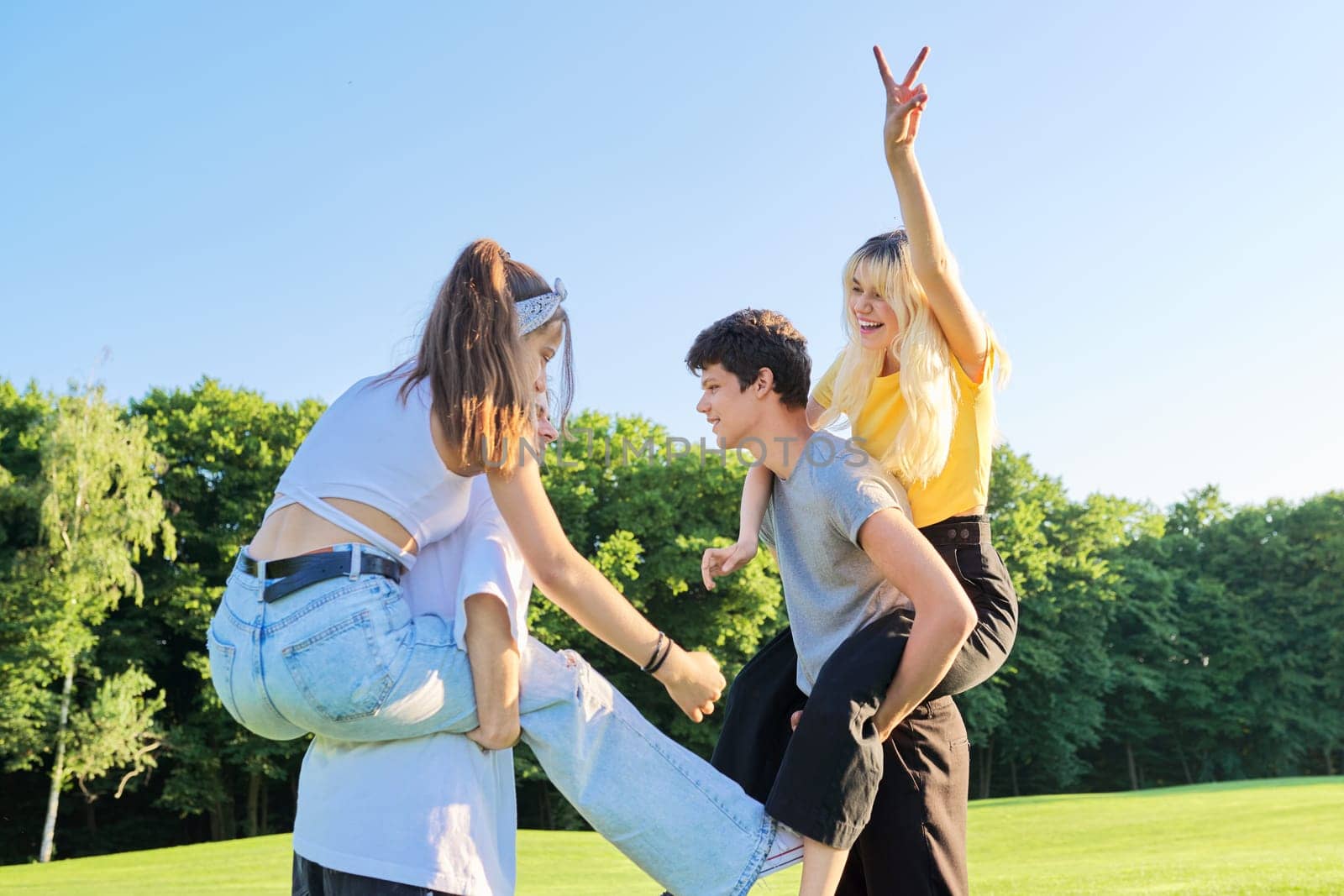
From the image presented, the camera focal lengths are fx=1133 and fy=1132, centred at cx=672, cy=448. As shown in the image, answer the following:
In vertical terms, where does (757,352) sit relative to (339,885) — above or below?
above

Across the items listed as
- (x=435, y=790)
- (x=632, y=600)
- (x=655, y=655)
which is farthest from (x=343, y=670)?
(x=632, y=600)

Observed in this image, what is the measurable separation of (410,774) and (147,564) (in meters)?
31.0

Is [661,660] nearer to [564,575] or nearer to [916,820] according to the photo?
[564,575]

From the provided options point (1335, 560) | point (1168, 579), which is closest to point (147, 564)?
point (1168, 579)

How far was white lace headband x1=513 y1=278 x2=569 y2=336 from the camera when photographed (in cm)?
266

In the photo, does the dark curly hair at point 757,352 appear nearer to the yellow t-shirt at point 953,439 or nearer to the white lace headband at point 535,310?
the yellow t-shirt at point 953,439

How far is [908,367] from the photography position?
3.18m

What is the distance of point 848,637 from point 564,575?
939 millimetres

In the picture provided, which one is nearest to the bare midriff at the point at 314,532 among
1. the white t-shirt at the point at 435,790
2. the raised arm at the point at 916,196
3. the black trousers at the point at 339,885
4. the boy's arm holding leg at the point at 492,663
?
the white t-shirt at the point at 435,790

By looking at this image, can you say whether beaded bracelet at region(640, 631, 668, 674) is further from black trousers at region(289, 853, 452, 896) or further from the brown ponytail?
Answer: black trousers at region(289, 853, 452, 896)

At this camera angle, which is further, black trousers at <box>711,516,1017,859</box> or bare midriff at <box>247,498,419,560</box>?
black trousers at <box>711,516,1017,859</box>

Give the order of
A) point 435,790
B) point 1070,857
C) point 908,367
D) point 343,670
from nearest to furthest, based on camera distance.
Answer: point 343,670
point 435,790
point 908,367
point 1070,857

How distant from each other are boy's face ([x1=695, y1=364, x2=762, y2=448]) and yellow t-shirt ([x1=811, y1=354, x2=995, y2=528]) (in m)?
0.35

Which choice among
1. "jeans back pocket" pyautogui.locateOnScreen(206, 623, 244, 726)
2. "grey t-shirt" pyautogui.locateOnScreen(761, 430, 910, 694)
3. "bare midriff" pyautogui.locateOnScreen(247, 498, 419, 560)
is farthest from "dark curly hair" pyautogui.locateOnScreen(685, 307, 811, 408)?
"jeans back pocket" pyautogui.locateOnScreen(206, 623, 244, 726)
